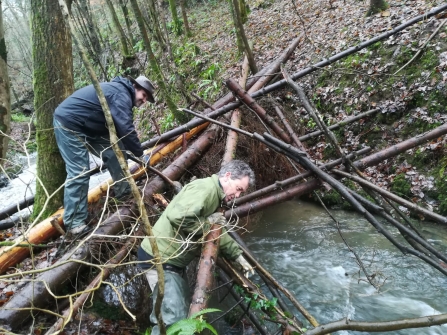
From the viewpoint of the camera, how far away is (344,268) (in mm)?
4832

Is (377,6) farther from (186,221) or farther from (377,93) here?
(186,221)

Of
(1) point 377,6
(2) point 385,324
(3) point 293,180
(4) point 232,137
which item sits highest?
(1) point 377,6

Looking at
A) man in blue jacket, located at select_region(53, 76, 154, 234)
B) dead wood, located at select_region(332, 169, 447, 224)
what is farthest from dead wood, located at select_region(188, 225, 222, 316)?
dead wood, located at select_region(332, 169, 447, 224)

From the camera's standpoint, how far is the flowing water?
13.5ft

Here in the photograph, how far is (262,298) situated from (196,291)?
710 mm

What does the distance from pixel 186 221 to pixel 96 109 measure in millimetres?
2153

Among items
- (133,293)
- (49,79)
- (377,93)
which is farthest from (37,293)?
(377,93)

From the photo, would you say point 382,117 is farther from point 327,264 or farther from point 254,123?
point 327,264

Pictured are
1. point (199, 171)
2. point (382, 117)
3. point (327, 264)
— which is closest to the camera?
point (327, 264)

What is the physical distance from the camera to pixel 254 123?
603cm

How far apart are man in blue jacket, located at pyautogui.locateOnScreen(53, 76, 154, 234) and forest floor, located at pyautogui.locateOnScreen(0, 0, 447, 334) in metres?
1.28

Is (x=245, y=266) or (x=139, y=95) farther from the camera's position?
(x=139, y=95)

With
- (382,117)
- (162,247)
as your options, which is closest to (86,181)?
(162,247)

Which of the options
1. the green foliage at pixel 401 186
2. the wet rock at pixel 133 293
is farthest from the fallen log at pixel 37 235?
the green foliage at pixel 401 186
